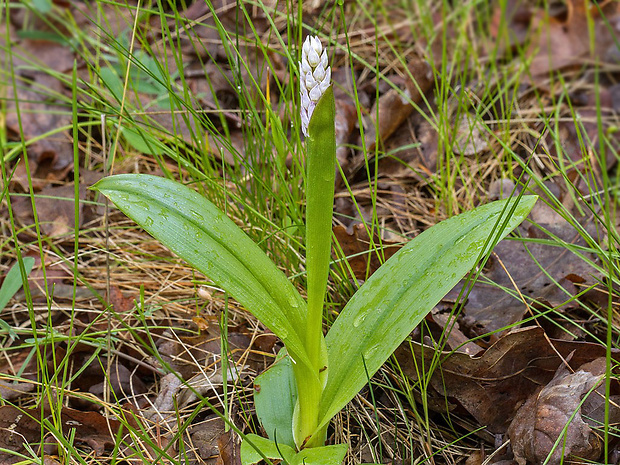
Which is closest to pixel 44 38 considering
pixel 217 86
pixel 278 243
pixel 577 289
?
pixel 217 86

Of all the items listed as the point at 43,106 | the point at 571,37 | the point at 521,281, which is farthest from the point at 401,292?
the point at 571,37

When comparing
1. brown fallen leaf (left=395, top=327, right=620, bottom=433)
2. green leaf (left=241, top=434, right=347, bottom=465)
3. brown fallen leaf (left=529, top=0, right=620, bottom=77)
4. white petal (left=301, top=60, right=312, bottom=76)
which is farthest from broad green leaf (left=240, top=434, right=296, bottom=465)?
brown fallen leaf (left=529, top=0, right=620, bottom=77)

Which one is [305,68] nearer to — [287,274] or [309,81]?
[309,81]

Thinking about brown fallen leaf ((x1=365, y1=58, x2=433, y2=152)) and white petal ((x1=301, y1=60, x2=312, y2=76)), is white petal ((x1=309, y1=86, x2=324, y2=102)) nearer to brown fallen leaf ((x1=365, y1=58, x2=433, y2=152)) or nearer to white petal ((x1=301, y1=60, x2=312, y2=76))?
white petal ((x1=301, y1=60, x2=312, y2=76))

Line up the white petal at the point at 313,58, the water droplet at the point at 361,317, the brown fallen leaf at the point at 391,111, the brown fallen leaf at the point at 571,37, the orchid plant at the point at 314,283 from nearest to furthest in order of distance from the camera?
the white petal at the point at 313,58
the orchid plant at the point at 314,283
the water droplet at the point at 361,317
the brown fallen leaf at the point at 391,111
the brown fallen leaf at the point at 571,37

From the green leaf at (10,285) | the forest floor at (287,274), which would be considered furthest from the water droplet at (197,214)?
the green leaf at (10,285)

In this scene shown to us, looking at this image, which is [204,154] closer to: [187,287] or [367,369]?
[187,287]

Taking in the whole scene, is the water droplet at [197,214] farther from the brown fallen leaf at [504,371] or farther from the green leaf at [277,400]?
the brown fallen leaf at [504,371]
